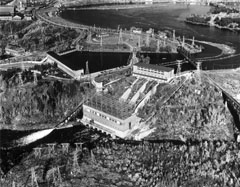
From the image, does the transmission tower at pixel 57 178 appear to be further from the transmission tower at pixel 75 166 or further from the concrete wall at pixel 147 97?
the concrete wall at pixel 147 97

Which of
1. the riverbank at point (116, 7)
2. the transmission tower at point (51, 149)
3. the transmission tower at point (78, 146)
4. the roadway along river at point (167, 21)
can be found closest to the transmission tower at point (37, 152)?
the transmission tower at point (51, 149)

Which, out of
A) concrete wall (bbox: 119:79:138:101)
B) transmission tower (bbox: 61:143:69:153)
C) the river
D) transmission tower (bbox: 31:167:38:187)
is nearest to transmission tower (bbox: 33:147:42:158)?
the river

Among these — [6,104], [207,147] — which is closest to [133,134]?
[207,147]

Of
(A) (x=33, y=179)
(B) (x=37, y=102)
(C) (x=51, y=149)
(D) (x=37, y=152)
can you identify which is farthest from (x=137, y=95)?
(A) (x=33, y=179)

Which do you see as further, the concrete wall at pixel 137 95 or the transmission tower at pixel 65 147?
the concrete wall at pixel 137 95

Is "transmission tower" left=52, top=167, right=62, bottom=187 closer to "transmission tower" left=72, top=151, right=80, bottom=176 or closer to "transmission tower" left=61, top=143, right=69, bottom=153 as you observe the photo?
"transmission tower" left=72, top=151, right=80, bottom=176

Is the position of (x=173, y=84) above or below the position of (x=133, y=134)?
above

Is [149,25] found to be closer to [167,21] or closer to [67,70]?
[167,21]

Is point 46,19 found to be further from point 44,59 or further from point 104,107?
point 104,107
